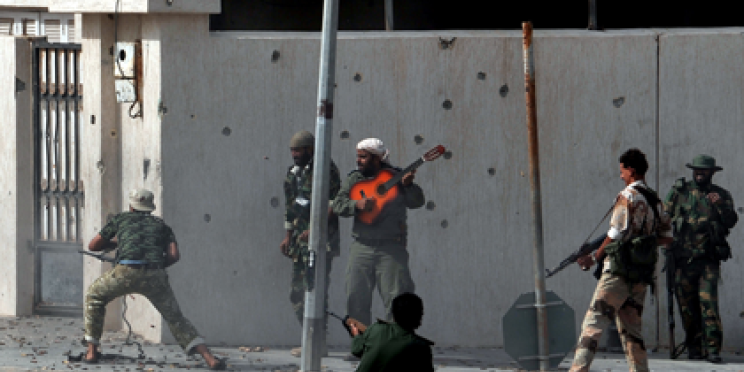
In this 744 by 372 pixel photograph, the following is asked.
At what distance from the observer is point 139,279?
26.4 feet

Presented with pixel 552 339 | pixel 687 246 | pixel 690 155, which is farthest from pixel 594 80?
pixel 552 339

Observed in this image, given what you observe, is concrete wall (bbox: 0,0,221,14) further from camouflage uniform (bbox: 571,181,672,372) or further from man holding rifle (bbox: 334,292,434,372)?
man holding rifle (bbox: 334,292,434,372)

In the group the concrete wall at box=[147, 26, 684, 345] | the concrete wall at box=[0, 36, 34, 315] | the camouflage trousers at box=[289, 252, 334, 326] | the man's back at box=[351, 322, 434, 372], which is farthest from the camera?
the concrete wall at box=[0, 36, 34, 315]

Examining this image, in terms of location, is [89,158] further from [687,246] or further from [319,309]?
[687,246]

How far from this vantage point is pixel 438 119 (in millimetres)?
9078

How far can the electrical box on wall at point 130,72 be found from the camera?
29.9 ft

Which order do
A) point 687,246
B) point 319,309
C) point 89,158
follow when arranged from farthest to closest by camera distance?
point 89,158 < point 687,246 < point 319,309

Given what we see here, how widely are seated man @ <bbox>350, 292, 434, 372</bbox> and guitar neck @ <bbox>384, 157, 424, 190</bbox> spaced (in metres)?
3.17

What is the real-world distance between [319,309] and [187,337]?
3.61ft

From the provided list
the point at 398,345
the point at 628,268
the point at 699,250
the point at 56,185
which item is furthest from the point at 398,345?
the point at 56,185

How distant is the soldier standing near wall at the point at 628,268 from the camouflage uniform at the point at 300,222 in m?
2.21

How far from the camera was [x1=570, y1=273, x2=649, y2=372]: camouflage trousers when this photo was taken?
7.09 metres

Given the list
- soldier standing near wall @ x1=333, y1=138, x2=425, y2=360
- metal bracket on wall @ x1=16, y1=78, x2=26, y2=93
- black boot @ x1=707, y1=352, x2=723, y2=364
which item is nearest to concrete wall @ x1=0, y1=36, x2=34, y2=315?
metal bracket on wall @ x1=16, y1=78, x2=26, y2=93

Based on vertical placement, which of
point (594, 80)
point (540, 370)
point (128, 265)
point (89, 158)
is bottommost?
point (540, 370)
